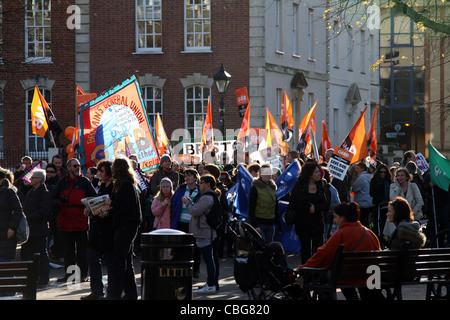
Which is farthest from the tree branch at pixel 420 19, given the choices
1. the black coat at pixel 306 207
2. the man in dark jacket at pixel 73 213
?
the man in dark jacket at pixel 73 213

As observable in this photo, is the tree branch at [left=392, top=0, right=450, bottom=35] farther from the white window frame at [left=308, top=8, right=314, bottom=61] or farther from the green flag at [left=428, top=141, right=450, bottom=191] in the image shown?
the white window frame at [left=308, top=8, right=314, bottom=61]

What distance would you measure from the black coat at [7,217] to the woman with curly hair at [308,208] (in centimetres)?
423

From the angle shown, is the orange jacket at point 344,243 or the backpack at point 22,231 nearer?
the orange jacket at point 344,243

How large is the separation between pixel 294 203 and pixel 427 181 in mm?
6146

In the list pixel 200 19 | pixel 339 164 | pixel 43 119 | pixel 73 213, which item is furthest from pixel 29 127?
pixel 73 213

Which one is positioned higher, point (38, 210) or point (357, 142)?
point (357, 142)

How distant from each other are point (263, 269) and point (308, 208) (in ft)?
10.9

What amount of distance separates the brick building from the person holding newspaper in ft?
68.1

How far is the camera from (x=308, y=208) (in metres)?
14.1

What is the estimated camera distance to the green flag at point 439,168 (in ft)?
51.1

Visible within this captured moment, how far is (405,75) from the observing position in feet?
229

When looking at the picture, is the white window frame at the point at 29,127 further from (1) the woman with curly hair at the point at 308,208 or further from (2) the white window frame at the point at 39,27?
(1) the woman with curly hair at the point at 308,208

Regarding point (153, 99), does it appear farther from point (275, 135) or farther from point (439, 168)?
point (439, 168)

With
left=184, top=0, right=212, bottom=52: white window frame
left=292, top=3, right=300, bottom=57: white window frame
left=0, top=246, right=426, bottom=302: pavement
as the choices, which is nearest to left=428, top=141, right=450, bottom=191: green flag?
left=0, top=246, right=426, bottom=302: pavement
